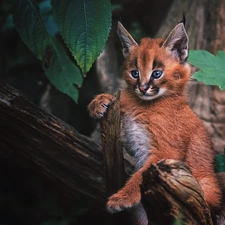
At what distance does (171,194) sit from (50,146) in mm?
1492

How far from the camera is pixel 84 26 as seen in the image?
307 centimetres

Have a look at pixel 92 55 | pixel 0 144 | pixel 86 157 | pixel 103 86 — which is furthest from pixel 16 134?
pixel 103 86

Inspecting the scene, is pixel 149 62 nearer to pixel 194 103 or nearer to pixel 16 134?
pixel 16 134

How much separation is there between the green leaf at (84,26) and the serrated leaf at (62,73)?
49.1 inches

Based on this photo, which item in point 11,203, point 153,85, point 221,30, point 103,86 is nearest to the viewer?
point 153,85

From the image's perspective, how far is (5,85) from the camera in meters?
3.50

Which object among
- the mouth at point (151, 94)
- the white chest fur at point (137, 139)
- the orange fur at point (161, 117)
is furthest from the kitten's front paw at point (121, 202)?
the mouth at point (151, 94)

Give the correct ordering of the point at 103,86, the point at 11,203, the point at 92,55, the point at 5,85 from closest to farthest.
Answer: the point at 92,55
the point at 5,85
the point at 11,203
the point at 103,86

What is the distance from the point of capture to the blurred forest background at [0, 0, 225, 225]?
4207 millimetres

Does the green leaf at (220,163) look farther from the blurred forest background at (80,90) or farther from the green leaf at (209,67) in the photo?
the blurred forest background at (80,90)

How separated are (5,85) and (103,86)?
2.03 meters

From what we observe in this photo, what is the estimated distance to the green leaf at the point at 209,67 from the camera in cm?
291

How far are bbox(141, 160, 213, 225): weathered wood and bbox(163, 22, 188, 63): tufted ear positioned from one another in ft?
3.69

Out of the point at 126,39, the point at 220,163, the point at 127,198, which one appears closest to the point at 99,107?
the point at 126,39
